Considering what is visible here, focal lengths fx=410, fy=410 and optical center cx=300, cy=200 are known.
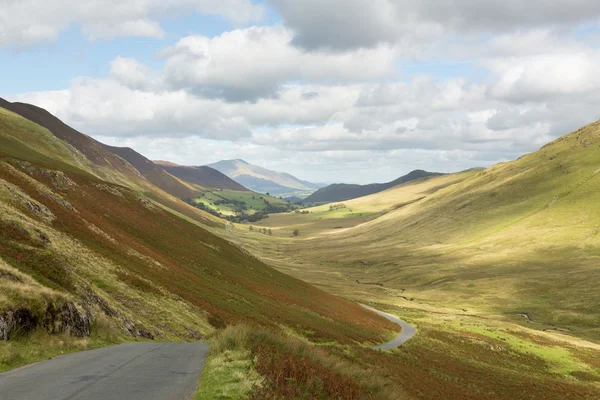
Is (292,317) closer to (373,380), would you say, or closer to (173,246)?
(173,246)

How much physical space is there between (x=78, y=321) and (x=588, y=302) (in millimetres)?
119971

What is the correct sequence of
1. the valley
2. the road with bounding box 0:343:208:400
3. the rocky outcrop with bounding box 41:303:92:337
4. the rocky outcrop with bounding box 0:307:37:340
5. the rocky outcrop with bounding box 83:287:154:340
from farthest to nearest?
the rocky outcrop with bounding box 83:287:154:340
the rocky outcrop with bounding box 41:303:92:337
the valley
the rocky outcrop with bounding box 0:307:37:340
the road with bounding box 0:343:208:400

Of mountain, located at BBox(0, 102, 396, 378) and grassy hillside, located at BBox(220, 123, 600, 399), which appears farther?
grassy hillside, located at BBox(220, 123, 600, 399)

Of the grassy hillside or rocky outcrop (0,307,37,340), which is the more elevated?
rocky outcrop (0,307,37,340)

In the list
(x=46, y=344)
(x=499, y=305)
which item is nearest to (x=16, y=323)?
(x=46, y=344)

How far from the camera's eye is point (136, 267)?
41344 millimetres

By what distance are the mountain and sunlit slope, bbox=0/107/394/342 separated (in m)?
0.16

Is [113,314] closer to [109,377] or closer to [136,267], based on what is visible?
[109,377]

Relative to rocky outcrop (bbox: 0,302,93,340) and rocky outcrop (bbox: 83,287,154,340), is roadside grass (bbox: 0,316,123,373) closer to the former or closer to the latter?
rocky outcrop (bbox: 0,302,93,340)

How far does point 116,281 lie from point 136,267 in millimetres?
6497

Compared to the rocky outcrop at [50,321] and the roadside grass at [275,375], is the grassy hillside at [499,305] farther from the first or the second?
the rocky outcrop at [50,321]

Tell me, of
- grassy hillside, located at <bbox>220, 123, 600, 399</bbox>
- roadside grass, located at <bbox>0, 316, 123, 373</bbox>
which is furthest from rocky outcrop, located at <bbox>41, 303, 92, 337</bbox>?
grassy hillside, located at <bbox>220, 123, 600, 399</bbox>

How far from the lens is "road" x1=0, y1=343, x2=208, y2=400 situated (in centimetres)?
1347

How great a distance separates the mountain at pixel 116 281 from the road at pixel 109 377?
1.89m
